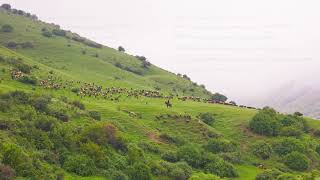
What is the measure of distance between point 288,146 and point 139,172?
100ft

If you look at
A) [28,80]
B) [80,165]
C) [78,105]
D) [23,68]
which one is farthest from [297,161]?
[23,68]

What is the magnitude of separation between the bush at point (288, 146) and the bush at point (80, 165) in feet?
110

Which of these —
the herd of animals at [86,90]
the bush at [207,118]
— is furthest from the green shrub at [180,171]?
the herd of animals at [86,90]

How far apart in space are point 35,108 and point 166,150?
1792 centimetres

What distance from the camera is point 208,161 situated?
221 feet

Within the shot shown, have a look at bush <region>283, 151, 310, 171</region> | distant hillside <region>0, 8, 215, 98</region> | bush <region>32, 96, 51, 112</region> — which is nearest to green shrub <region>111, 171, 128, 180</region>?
bush <region>32, 96, 51, 112</region>

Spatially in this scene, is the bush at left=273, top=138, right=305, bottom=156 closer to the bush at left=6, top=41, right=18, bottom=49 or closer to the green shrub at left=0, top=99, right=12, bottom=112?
the green shrub at left=0, top=99, right=12, bottom=112

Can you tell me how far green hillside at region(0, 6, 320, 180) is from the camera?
172ft

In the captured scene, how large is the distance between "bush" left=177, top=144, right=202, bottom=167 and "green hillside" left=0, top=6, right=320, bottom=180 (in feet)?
0.42

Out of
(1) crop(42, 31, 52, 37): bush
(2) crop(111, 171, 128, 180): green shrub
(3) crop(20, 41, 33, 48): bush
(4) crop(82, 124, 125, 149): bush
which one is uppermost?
(1) crop(42, 31, 52, 37): bush

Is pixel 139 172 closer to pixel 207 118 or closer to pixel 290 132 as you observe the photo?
pixel 207 118

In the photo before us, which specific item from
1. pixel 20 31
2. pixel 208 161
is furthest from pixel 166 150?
pixel 20 31

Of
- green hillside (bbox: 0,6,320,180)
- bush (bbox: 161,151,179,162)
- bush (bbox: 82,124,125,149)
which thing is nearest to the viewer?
green hillside (bbox: 0,6,320,180)

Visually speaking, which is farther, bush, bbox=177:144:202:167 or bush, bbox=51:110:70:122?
bush, bbox=177:144:202:167
